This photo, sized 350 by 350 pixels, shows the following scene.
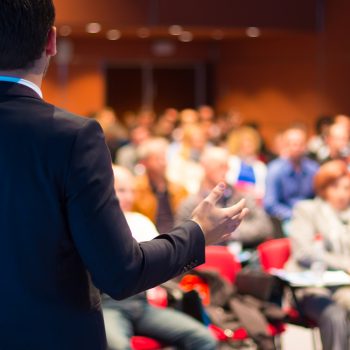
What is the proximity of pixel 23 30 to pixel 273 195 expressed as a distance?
22.0 ft

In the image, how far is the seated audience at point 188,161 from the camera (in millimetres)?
8289

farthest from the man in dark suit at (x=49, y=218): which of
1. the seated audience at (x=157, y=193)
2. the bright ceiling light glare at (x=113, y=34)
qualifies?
the bright ceiling light glare at (x=113, y=34)

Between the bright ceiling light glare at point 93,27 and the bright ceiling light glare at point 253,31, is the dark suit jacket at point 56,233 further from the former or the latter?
the bright ceiling light glare at point 253,31

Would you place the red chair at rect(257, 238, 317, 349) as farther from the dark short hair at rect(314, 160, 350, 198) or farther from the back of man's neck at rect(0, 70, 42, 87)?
the back of man's neck at rect(0, 70, 42, 87)

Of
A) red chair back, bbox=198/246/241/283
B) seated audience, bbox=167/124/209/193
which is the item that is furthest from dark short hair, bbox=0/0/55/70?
seated audience, bbox=167/124/209/193

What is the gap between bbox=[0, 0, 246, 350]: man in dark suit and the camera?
1526 mm

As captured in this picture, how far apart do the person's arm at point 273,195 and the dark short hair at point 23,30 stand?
644 centimetres

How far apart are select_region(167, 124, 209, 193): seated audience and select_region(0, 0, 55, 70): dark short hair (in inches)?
234

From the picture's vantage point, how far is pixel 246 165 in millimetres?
8914

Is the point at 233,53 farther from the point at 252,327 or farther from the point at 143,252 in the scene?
the point at 143,252

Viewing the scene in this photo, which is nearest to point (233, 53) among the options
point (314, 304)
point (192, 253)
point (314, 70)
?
point (314, 70)

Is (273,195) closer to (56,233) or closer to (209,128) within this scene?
(209,128)

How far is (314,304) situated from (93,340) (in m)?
3.69

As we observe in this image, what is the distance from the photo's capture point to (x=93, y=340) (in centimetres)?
162
